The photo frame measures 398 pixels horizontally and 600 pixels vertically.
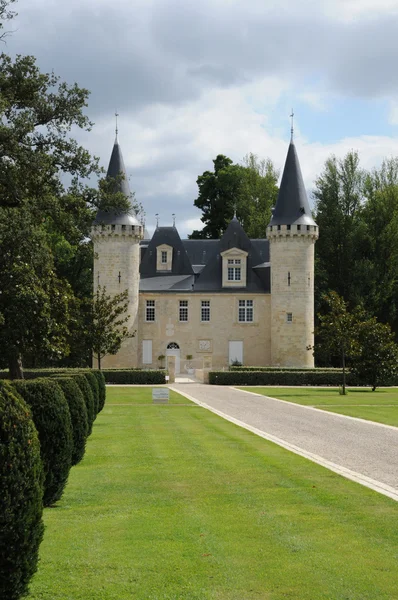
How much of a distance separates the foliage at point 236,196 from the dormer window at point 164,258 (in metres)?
9.42

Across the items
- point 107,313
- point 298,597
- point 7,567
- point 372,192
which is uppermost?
point 372,192

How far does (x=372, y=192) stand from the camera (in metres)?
57.3

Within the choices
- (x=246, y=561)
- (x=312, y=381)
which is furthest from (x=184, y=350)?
(x=246, y=561)

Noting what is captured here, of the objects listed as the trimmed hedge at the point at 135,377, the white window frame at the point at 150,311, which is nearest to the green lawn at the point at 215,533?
the trimmed hedge at the point at 135,377

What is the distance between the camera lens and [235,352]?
51844mm

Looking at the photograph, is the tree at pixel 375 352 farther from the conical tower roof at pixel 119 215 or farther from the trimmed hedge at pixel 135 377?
the conical tower roof at pixel 119 215

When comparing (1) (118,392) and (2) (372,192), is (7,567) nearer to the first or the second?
(1) (118,392)

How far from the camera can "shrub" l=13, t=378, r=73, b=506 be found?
8.40m

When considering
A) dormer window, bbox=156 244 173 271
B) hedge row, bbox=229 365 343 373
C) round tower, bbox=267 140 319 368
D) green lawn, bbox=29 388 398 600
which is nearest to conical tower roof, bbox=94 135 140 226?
dormer window, bbox=156 244 173 271

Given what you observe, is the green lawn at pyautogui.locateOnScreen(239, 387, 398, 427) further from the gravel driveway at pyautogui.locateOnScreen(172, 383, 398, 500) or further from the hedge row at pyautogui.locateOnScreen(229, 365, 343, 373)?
the hedge row at pyautogui.locateOnScreen(229, 365, 343, 373)

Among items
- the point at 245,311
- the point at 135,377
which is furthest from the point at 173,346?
the point at 135,377

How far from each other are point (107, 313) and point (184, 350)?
61.4 feet

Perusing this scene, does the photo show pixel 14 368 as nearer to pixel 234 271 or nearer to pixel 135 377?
pixel 135 377

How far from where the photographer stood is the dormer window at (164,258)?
2137 inches
